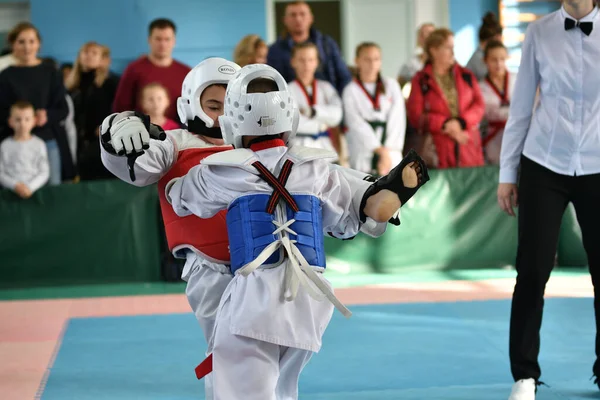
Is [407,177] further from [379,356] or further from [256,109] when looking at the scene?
[379,356]

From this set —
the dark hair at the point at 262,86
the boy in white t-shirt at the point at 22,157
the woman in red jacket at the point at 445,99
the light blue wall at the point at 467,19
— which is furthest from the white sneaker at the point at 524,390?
the light blue wall at the point at 467,19

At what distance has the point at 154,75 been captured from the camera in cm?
892

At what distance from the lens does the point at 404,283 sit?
854 cm

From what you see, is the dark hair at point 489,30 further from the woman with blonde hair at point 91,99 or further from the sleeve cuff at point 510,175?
the sleeve cuff at point 510,175

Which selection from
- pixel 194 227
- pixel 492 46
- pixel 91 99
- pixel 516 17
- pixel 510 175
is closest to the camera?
pixel 194 227

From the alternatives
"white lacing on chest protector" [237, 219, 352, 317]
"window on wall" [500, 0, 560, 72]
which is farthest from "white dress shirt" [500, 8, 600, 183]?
"window on wall" [500, 0, 560, 72]

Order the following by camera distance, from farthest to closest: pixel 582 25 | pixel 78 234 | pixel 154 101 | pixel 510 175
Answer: pixel 78 234
pixel 154 101
pixel 510 175
pixel 582 25

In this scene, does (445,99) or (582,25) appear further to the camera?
(445,99)

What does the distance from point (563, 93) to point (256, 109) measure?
2.00 metres

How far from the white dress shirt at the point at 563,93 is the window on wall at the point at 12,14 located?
12977 millimetres

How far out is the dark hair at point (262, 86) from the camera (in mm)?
3338

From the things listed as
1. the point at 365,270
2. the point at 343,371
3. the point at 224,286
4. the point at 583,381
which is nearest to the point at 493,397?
the point at 583,381

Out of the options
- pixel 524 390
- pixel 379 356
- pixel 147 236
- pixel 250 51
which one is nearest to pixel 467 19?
pixel 250 51

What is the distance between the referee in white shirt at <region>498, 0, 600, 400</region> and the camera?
4586mm
